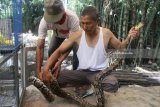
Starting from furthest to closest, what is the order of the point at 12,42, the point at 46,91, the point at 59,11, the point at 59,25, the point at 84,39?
the point at 12,42 < the point at 59,25 < the point at 59,11 < the point at 84,39 < the point at 46,91

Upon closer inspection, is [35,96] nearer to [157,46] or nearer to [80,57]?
[80,57]

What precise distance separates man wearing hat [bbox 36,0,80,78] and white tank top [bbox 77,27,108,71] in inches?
21.6

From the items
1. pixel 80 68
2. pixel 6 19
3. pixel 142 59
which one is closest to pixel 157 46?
→ pixel 142 59

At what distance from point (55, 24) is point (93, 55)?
96 cm

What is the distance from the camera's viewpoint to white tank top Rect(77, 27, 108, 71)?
3758 millimetres

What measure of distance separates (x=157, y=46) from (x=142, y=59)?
520 mm

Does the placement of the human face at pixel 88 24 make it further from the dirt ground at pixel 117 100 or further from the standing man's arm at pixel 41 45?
the standing man's arm at pixel 41 45

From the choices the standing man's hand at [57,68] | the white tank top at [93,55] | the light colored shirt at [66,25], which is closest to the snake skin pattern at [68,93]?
the white tank top at [93,55]

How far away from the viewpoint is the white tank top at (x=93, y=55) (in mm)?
3758

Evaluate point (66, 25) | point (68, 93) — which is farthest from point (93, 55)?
point (66, 25)

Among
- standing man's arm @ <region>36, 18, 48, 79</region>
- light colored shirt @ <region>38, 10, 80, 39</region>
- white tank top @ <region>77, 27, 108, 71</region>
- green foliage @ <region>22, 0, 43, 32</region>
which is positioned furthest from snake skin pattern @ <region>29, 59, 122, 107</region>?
green foliage @ <region>22, 0, 43, 32</region>

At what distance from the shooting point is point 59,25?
4496 millimetres

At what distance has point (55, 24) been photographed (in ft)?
14.7

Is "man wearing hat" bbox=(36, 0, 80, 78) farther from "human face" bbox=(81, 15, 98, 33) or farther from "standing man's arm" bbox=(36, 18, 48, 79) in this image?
"human face" bbox=(81, 15, 98, 33)
